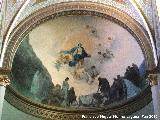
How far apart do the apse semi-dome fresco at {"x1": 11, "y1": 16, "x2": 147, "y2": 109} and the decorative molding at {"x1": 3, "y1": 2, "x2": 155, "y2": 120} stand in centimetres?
30

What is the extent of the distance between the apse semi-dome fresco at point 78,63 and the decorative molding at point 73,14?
11.8 inches

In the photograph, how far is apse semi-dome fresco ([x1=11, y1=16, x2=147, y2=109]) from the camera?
1602 centimetres

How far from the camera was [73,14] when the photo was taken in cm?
1627

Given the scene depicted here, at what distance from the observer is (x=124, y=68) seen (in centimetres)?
1623

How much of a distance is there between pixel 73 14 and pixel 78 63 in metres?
1.99

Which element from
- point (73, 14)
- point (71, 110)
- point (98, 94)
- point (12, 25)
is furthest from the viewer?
point (98, 94)

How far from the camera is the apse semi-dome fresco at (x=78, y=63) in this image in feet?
52.5

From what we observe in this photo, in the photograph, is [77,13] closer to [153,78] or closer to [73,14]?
[73,14]

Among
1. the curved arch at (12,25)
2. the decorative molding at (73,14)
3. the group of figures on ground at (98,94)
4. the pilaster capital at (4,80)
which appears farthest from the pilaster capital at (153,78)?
the curved arch at (12,25)

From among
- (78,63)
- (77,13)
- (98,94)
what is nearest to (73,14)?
(77,13)

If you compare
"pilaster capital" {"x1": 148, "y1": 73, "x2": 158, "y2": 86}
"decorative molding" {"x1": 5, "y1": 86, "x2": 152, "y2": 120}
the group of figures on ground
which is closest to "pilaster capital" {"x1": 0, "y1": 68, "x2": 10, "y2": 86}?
"decorative molding" {"x1": 5, "y1": 86, "x2": 152, "y2": 120}

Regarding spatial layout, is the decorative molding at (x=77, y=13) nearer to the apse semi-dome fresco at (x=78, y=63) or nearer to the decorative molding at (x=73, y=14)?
the decorative molding at (x=73, y=14)

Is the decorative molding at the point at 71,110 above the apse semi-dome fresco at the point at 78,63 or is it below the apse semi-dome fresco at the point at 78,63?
below

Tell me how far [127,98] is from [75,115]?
209 cm
